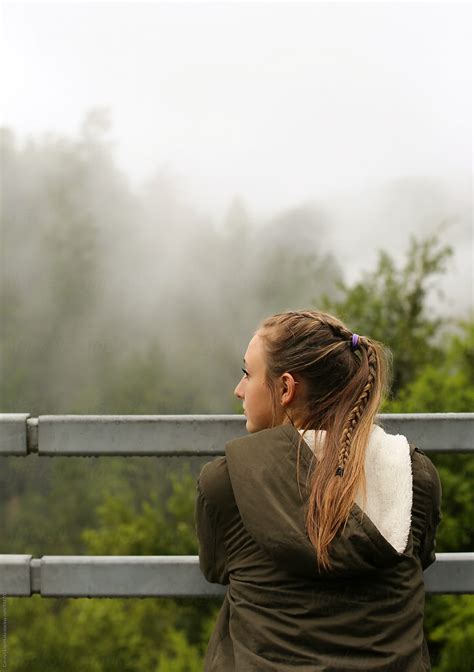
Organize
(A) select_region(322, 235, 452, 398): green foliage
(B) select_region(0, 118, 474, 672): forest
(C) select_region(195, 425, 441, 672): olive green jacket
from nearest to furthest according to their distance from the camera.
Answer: (C) select_region(195, 425, 441, 672): olive green jacket, (B) select_region(0, 118, 474, 672): forest, (A) select_region(322, 235, 452, 398): green foliage

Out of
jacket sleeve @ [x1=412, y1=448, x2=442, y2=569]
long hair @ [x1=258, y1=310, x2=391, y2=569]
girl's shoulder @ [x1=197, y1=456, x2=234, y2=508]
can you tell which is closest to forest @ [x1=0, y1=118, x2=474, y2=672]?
jacket sleeve @ [x1=412, y1=448, x2=442, y2=569]

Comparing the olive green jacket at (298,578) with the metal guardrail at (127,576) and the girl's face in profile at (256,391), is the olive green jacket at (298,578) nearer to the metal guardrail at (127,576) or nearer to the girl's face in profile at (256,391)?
the girl's face in profile at (256,391)

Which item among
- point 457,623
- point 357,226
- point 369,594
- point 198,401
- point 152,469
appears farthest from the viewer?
point 357,226

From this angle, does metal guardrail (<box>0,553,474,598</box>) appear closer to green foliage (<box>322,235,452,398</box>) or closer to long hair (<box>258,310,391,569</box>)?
long hair (<box>258,310,391,569</box>)

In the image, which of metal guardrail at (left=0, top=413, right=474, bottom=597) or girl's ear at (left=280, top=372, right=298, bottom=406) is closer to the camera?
girl's ear at (left=280, top=372, right=298, bottom=406)

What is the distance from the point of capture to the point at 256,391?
1.67m

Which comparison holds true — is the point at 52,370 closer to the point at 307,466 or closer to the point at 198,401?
the point at 198,401

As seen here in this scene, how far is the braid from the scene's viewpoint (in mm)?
1524

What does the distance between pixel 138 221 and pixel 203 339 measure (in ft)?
6.15

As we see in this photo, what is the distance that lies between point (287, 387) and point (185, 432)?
0.42 meters

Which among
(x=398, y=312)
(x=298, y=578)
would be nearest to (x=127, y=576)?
(x=298, y=578)

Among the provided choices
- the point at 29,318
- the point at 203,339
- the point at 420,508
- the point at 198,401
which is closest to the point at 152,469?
the point at 198,401

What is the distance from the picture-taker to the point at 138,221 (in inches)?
293

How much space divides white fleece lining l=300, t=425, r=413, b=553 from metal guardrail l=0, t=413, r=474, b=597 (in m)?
0.36
